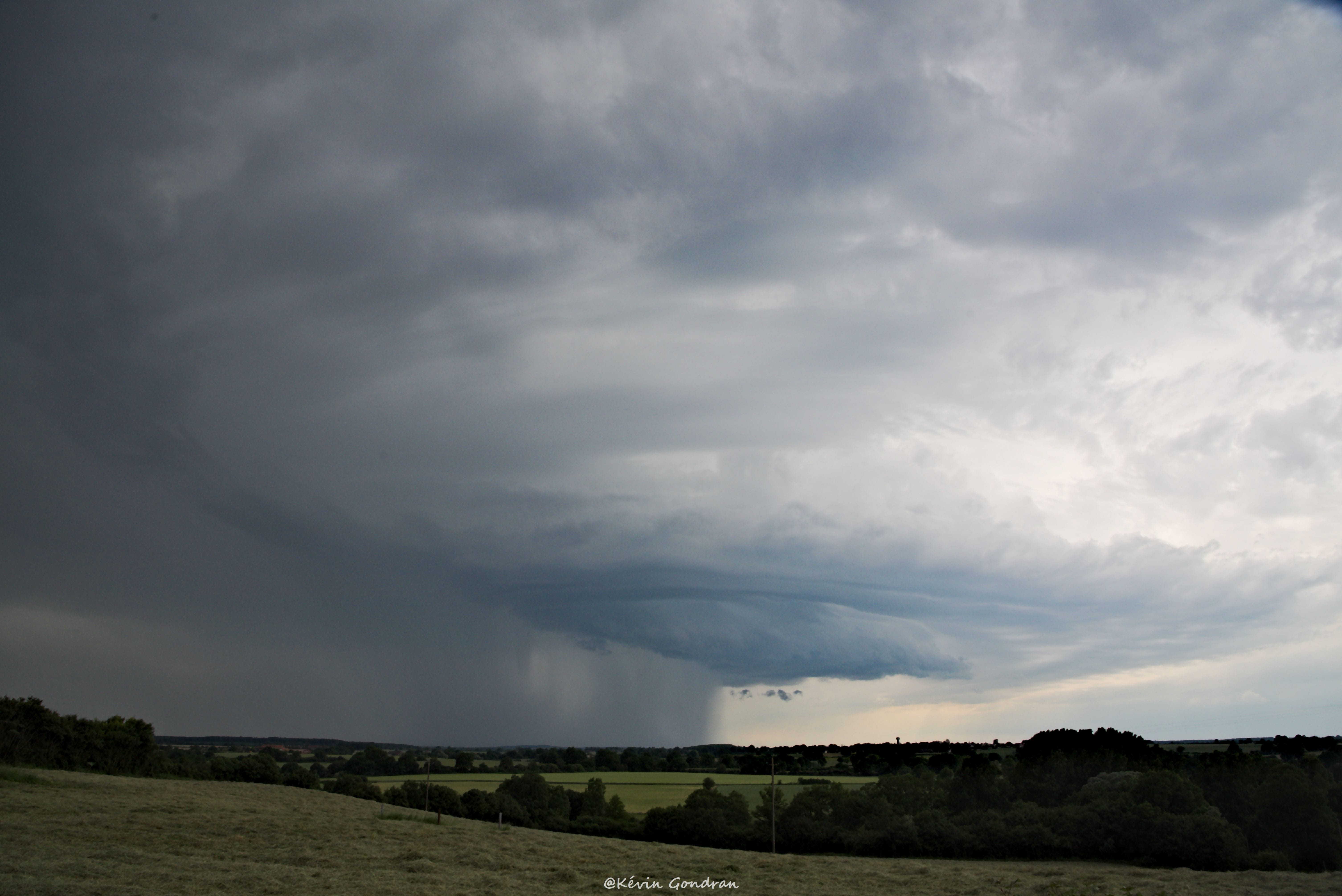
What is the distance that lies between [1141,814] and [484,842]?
1709 inches

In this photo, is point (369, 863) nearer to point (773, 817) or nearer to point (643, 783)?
point (773, 817)

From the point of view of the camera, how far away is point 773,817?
58.0 m

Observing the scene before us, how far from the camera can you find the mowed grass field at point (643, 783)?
8381 centimetres

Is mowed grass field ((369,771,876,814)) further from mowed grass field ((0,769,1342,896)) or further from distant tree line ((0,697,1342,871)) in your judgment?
mowed grass field ((0,769,1342,896))

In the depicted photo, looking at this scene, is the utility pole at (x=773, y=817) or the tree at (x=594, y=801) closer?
the utility pole at (x=773, y=817)

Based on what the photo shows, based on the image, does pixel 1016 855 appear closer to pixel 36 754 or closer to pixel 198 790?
pixel 198 790

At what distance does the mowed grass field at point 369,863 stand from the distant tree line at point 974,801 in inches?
573

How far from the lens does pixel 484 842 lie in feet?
103

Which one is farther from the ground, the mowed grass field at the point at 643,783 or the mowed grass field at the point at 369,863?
the mowed grass field at the point at 369,863

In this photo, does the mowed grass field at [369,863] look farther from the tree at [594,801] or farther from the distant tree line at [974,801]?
the tree at [594,801]

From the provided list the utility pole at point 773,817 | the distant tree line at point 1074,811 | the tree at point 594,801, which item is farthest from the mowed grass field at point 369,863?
the tree at point 594,801

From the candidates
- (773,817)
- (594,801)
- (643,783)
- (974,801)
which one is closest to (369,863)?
(773,817)

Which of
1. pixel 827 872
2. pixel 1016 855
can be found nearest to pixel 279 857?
pixel 827 872

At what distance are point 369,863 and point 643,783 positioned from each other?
3466 inches
